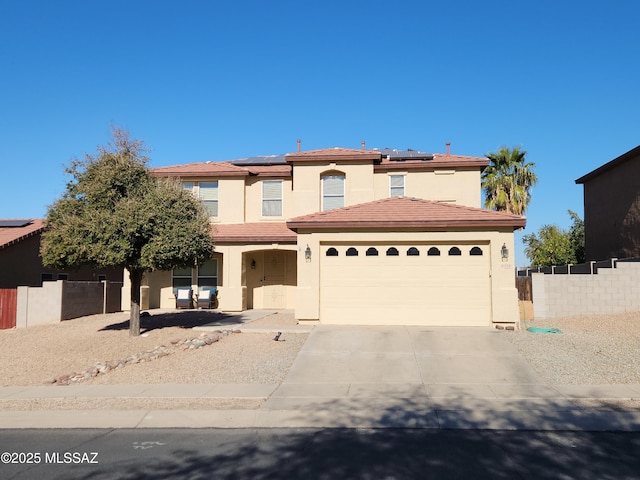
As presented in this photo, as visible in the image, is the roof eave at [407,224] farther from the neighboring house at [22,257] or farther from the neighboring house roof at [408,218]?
the neighboring house at [22,257]

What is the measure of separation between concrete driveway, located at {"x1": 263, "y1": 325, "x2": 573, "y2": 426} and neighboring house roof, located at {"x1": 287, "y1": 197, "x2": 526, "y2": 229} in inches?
124

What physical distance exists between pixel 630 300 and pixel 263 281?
45.2ft

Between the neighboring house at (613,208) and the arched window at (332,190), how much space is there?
12.5 m

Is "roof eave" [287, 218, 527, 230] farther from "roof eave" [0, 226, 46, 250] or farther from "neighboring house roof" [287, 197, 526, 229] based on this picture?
"roof eave" [0, 226, 46, 250]

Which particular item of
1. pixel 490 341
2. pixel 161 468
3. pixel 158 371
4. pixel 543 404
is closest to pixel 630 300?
pixel 490 341

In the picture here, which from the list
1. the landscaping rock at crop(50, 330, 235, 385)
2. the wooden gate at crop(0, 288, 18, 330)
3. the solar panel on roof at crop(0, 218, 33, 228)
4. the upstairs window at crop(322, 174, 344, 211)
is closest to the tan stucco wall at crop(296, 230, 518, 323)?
the landscaping rock at crop(50, 330, 235, 385)

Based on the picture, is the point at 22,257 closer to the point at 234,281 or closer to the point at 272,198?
the point at 234,281

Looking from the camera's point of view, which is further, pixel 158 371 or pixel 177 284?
pixel 177 284

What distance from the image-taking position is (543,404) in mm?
8914

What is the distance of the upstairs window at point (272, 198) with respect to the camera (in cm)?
2342

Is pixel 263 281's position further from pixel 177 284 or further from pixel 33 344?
pixel 33 344

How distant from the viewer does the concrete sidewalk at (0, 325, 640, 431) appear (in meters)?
8.18

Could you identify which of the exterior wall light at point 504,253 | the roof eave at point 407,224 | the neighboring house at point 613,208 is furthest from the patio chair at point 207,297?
the neighboring house at point 613,208

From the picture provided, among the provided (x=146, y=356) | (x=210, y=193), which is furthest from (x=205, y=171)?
(x=146, y=356)
